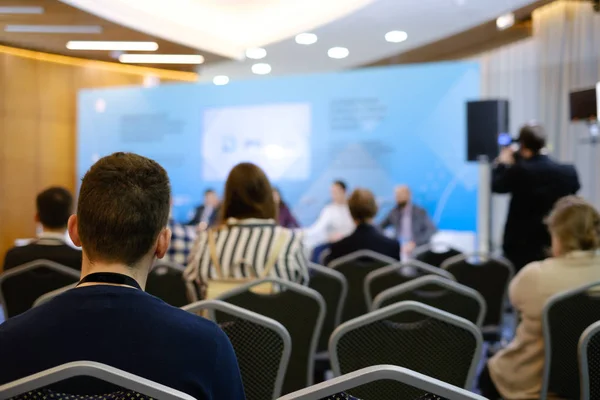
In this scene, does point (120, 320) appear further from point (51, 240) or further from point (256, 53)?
point (256, 53)

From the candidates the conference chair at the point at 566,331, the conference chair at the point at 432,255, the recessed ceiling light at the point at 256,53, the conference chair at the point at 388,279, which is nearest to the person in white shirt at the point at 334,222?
the recessed ceiling light at the point at 256,53

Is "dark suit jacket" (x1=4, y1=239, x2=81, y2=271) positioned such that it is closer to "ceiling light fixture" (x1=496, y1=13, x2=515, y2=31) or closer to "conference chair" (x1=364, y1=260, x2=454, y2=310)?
"conference chair" (x1=364, y1=260, x2=454, y2=310)

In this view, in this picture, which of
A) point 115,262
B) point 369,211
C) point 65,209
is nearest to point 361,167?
point 369,211

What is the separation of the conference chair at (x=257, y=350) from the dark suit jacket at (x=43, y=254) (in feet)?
5.37

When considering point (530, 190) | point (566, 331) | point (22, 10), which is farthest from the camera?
point (22, 10)

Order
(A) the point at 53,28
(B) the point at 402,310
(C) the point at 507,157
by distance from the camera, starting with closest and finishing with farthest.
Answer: (B) the point at 402,310, (C) the point at 507,157, (A) the point at 53,28

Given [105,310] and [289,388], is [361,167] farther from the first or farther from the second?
[105,310]

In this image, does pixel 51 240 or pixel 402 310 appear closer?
pixel 402 310

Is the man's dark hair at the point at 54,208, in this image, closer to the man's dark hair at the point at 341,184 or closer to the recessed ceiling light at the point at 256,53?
the man's dark hair at the point at 341,184

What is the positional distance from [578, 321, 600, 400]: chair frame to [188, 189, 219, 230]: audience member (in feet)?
23.5

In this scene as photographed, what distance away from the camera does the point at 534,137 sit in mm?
4840

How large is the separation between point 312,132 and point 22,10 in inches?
149

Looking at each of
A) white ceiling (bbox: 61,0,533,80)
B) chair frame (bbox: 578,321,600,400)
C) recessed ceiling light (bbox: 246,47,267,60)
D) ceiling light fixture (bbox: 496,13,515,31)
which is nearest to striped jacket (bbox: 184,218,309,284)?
chair frame (bbox: 578,321,600,400)

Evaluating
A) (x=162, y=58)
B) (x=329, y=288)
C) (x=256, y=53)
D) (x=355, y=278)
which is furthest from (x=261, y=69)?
(x=329, y=288)
